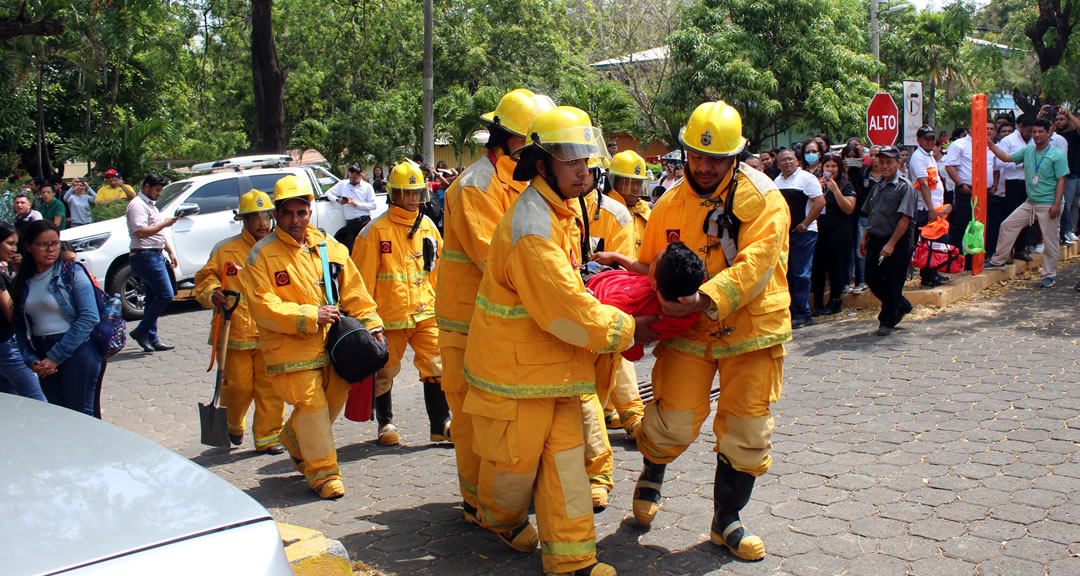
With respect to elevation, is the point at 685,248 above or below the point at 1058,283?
above

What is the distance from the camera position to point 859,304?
33.8 feet

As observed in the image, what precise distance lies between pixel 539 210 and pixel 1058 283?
9.07 metres

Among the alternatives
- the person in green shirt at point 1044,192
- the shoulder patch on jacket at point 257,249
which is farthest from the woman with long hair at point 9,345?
the person in green shirt at point 1044,192

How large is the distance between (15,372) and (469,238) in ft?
10.2

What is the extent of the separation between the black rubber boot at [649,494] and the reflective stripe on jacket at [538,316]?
32.6 inches

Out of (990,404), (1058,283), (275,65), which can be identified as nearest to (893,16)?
(275,65)

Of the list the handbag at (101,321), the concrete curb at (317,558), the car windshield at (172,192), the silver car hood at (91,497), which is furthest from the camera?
the car windshield at (172,192)

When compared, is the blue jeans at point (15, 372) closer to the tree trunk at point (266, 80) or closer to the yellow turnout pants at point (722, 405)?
the yellow turnout pants at point (722, 405)

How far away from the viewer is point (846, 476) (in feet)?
17.4

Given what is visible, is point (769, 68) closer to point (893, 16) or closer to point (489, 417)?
point (893, 16)

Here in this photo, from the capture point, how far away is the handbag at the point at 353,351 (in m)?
5.47

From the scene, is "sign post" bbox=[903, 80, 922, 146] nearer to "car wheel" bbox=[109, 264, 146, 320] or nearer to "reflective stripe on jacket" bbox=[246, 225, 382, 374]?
"reflective stripe on jacket" bbox=[246, 225, 382, 374]

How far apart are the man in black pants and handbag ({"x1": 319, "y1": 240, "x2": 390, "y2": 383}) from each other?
16.9 ft

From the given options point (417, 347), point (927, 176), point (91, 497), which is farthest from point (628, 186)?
point (91, 497)
